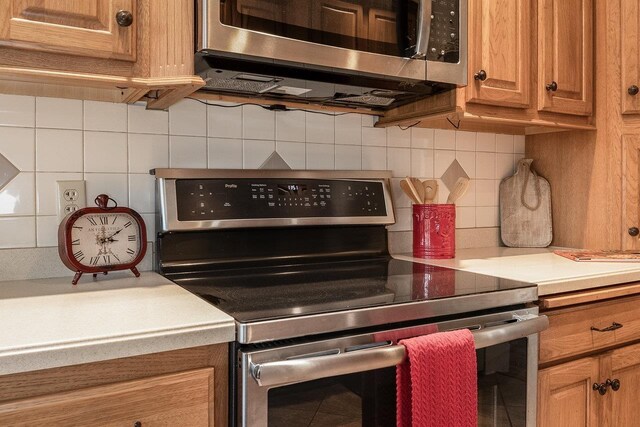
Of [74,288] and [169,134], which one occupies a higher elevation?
[169,134]

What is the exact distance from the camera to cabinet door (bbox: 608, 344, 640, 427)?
1.45 meters

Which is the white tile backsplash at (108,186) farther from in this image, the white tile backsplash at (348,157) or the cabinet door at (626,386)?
the cabinet door at (626,386)

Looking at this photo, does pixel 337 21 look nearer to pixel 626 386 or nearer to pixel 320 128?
pixel 320 128

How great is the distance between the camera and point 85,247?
124cm

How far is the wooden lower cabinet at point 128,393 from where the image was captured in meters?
0.76

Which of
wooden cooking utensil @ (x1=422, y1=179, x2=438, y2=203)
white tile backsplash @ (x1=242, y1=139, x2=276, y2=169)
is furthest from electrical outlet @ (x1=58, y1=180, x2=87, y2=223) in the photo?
wooden cooking utensil @ (x1=422, y1=179, x2=438, y2=203)

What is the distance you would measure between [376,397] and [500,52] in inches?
46.0

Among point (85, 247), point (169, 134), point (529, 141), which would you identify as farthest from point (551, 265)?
point (85, 247)

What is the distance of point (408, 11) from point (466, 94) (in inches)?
13.3

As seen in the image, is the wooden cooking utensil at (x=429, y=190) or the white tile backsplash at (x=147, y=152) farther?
the wooden cooking utensil at (x=429, y=190)

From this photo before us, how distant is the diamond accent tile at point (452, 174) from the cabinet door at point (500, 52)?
37 cm

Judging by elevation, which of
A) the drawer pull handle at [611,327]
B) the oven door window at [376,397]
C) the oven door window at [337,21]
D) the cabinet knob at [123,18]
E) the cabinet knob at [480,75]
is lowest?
the oven door window at [376,397]

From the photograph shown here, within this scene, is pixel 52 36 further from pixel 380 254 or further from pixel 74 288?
pixel 380 254

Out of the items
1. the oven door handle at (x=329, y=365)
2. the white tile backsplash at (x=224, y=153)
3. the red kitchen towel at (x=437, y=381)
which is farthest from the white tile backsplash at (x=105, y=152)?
the red kitchen towel at (x=437, y=381)
